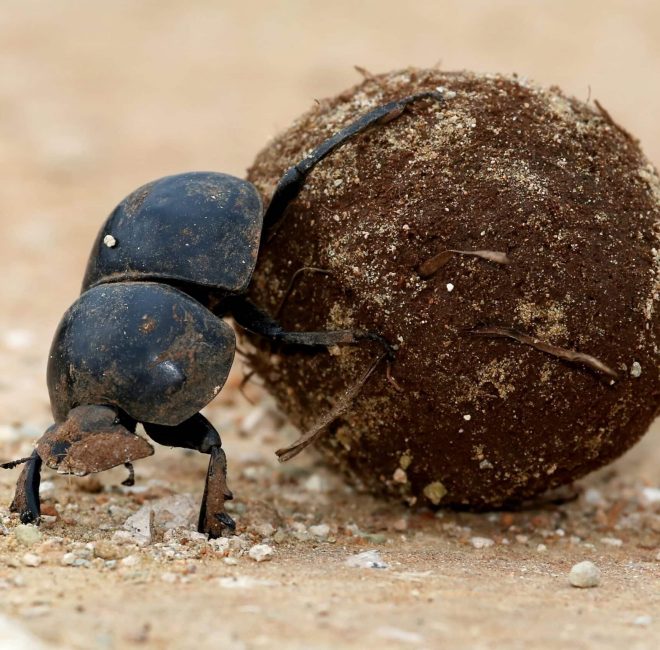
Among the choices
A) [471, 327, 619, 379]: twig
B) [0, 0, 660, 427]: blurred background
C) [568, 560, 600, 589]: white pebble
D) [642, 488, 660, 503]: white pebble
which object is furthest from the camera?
[0, 0, 660, 427]: blurred background

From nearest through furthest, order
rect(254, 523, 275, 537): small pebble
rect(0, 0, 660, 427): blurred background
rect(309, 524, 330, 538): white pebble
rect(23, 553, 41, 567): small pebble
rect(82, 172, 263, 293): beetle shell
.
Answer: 1. rect(23, 553, 41, 567): small pebble
2. rect(82, 172, 263, 293): beetle shell
3. rect(254, 523, 275, 537): small pebble
4. rect(309, 524, 330, 538): white pebble
5. rect(0, 0, 660, 427): blurred background

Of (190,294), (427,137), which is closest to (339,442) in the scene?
(190,294)

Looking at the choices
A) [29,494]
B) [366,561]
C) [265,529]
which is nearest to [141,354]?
[29,494]

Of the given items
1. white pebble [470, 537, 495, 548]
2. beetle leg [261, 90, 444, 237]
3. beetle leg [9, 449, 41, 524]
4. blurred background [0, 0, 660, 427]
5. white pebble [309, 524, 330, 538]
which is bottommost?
white pebble [470, 537, 495, 548]

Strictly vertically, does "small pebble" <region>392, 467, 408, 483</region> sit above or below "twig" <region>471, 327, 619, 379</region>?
below

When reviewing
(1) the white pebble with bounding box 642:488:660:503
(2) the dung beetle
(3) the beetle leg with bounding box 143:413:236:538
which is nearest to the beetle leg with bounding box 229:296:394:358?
(2) the dung beetle

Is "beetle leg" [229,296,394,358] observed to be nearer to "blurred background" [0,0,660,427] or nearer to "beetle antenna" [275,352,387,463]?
"beetle antenna" [275,352,387,463]

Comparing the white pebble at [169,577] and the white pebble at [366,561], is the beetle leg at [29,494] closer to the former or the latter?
the white pebble at [169,577]
